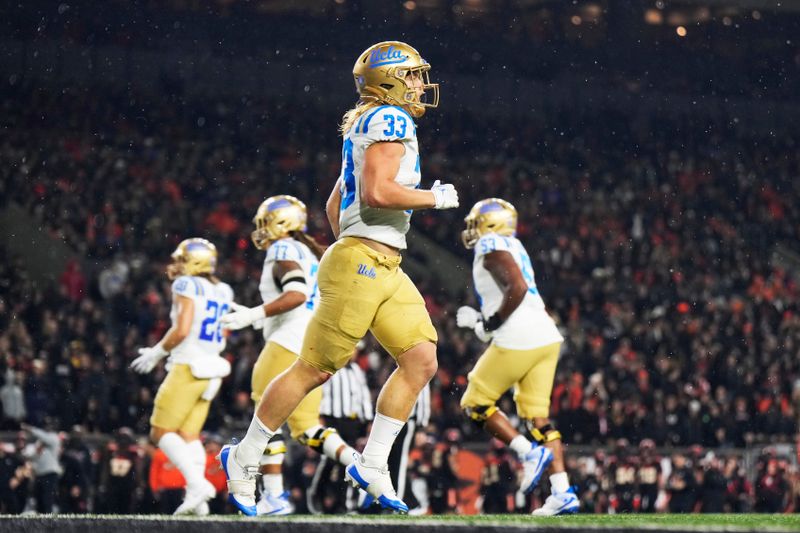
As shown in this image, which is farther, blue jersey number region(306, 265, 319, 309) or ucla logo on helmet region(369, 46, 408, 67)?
blue jersey number region(306, 265, 319, 309)

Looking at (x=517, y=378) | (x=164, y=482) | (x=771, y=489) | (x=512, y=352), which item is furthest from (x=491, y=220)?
(x=771, y=489)

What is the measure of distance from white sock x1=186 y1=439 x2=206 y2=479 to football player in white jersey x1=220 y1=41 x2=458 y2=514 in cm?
300

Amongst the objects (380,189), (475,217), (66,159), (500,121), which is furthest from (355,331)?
(500,121)

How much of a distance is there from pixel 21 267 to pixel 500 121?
13.4 metres

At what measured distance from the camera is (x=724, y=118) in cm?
3098

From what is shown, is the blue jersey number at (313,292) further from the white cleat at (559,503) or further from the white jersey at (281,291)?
the white cleat at (559,503)

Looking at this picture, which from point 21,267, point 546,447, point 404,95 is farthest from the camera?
point 21,267

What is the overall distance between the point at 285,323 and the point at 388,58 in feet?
9.05

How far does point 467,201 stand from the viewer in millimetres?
25859

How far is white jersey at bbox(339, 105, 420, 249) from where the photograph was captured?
5.81 metres

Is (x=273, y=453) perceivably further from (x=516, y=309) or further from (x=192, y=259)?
(x=192, y=259)

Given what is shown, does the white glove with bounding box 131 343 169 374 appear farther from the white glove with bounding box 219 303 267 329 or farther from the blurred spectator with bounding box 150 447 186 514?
the blurred spectator with bounding box 150 447 186 514

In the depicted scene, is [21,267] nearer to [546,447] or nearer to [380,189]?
[546,447]

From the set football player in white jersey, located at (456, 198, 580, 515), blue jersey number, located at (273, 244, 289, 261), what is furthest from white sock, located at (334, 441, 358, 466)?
blue jersey number, located at (273, 244, 289, 261)
